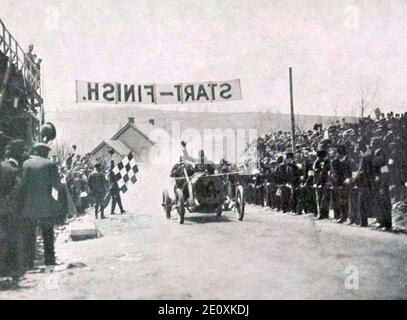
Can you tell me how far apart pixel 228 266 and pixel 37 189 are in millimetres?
2249

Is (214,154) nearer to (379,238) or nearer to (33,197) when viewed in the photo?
(379,238)

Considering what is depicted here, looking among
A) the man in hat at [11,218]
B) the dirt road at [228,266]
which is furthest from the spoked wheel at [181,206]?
the man in hat at [11,218]

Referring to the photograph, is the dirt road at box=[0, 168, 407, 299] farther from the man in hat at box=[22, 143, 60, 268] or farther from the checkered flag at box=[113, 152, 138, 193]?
the checkered flag at box=[113, 152, 138, 193]

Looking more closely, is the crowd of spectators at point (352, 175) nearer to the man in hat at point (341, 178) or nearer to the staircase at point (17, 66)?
the man in hat at point (341, 178)

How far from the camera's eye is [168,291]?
468cm

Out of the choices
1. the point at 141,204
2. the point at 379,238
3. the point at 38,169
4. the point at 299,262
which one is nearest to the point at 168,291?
the point at 299,262

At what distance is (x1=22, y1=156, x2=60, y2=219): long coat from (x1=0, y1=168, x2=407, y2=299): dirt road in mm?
659

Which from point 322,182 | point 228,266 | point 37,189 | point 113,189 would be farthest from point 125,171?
point 228,266

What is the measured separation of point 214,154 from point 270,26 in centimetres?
426

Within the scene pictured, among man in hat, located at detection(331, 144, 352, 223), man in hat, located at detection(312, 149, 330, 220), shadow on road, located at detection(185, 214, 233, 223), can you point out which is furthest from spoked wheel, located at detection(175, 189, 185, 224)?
man in hat, located at detection(331, 144, 352, 223)

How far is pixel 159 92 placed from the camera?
6770 mm

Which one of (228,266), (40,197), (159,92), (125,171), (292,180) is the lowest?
(228,266)

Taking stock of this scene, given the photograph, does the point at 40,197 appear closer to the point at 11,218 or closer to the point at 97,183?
the point at 11,218

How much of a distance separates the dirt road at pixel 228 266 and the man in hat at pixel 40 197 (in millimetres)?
350
